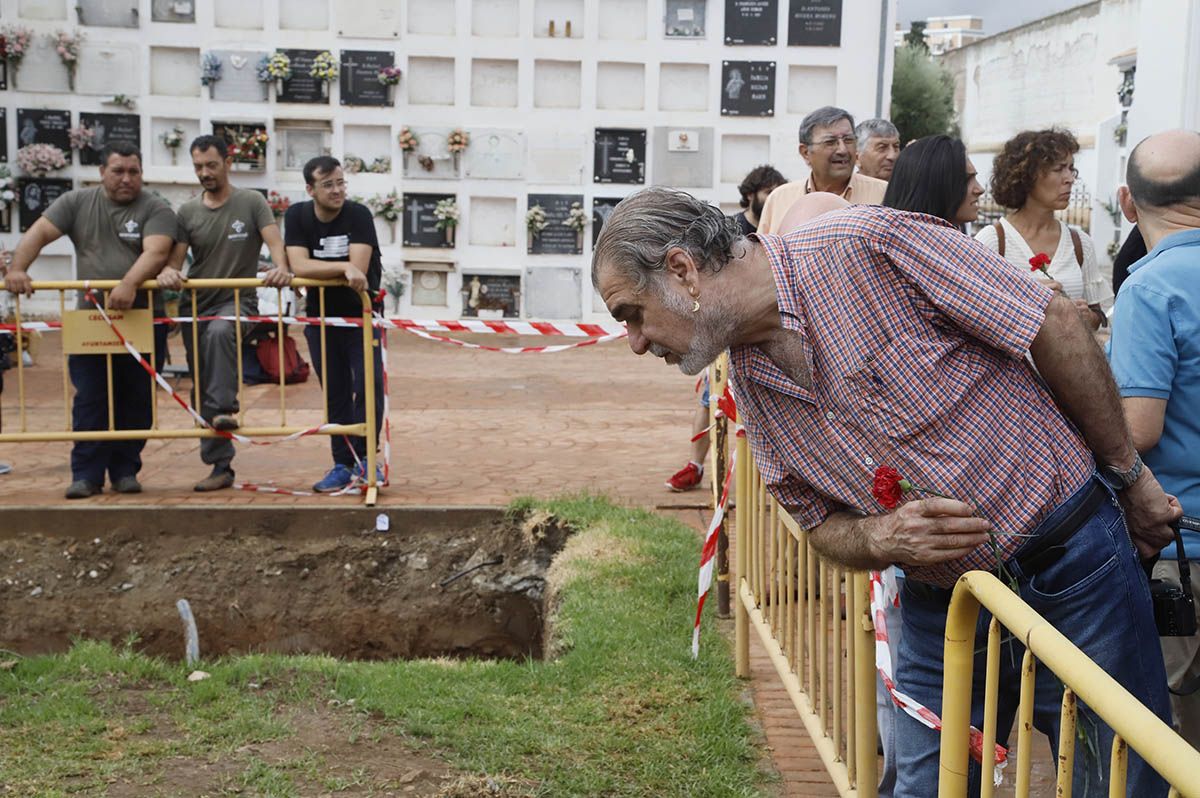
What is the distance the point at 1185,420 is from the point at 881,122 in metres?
4.06

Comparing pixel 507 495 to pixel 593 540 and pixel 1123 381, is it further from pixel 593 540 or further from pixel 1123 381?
pixel 1123 381

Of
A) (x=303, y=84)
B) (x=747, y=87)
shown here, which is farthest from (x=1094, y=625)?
(x=303, y=84)

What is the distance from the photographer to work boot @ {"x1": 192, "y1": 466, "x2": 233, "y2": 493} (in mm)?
7957

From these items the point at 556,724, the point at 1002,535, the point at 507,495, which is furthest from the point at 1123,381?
the point at 507,495

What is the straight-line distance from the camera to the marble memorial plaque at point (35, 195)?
1566 centimetres

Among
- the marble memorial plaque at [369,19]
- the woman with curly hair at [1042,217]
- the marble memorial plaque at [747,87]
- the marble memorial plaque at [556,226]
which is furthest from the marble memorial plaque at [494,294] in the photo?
the woman with curly hair at [1042,217]

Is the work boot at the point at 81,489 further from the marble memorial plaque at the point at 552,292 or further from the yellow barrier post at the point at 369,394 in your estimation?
the marble memorial plaque at the point at 552,292

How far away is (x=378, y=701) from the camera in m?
4.84

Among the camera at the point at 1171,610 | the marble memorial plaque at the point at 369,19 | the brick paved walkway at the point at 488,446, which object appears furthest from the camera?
the marble memorial plaque at the point at 369,19

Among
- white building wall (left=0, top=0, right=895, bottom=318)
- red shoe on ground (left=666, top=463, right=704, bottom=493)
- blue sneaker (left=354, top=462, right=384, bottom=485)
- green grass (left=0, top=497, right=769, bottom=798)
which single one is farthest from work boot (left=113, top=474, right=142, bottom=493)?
white building wall (left=0, top=0, right=895, bottom=318)

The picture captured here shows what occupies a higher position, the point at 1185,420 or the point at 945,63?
the point at 945,63

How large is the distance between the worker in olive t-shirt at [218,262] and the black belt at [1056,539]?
5915mm

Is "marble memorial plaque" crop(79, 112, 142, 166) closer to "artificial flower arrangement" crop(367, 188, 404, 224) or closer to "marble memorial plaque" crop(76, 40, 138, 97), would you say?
"marble memorial plaque" crop(76, 40, 138, 97)

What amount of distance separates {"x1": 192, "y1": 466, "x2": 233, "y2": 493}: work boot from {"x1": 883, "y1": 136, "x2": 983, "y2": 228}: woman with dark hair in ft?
17.1
